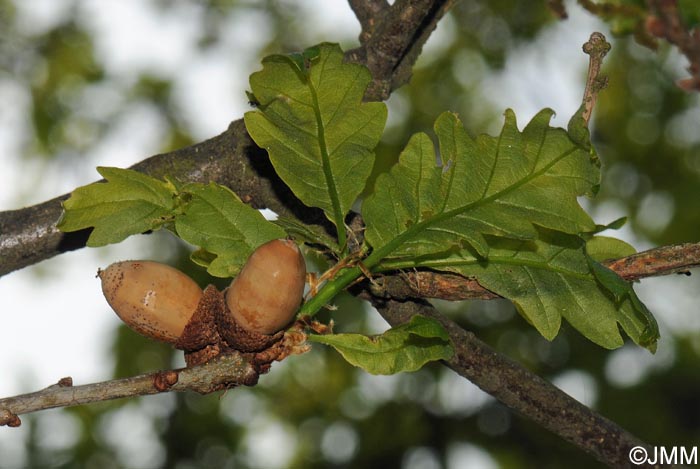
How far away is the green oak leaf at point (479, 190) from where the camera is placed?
1.52m

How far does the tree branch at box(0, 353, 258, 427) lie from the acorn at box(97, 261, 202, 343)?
3.7 inches

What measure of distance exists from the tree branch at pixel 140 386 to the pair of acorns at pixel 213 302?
0.04 m

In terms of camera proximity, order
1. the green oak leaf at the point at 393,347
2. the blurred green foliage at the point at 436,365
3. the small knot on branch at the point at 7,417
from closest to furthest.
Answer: the small knot on branch at the point at 7,417, the green oak leaf at the point at 393,347, the blurred green foliage at the point at 436,365

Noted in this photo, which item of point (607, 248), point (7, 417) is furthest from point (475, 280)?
point (7, 417)

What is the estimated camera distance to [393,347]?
64.6 inches

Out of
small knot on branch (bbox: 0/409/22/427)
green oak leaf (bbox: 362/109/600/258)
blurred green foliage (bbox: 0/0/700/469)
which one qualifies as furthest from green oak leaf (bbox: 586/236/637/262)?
blurred green foliage (bbox: 0/0/700/469)

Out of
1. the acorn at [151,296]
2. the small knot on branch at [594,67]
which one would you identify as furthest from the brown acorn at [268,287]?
the small knot on branch at [594,67]

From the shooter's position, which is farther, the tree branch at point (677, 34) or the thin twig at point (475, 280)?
the thin twig at point (475, 280)

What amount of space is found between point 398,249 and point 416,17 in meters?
0.74

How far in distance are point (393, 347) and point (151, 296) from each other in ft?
1.55

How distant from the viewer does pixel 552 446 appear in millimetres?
4434

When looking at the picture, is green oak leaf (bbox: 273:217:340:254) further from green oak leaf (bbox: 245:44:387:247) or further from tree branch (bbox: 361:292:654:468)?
tree branch (bbox: 361:292:654:468)

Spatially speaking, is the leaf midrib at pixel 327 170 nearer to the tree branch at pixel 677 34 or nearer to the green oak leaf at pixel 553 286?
the green oak leaf at pixel 553 286

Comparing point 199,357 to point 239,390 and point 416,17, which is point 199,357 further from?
point 239,390
